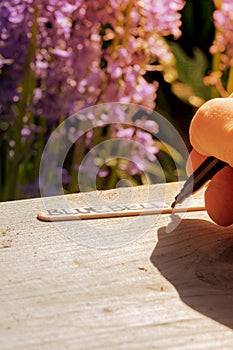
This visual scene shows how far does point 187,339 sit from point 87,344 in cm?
8

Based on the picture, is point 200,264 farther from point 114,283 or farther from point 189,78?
point 189,78

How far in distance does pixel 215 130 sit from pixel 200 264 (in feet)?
0.48

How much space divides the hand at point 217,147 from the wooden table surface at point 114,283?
1.3 inches

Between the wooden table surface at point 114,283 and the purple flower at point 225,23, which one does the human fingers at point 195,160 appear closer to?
the wooden table surface at point 114,283

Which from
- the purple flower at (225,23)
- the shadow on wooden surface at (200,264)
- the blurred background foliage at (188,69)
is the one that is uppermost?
the shadow on wooden surface at (200,264)

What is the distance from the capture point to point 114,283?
0.79 m

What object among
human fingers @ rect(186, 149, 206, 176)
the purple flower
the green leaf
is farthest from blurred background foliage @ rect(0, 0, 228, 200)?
human fingers @ rect(186, 149, 206, 176)

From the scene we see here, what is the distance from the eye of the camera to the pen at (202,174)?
93 cm

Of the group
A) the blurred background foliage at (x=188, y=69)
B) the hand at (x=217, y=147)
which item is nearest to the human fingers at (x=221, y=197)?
the hand at (x=217, y=147)

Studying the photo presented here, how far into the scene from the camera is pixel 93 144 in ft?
5.68

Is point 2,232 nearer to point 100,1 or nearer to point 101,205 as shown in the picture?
point 101,205

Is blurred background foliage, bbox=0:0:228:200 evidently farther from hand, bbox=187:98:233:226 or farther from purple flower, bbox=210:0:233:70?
hand, bbox=187:98:233:226

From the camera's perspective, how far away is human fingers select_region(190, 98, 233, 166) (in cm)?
86

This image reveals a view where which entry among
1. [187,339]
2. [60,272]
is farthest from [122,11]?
[187,339]
